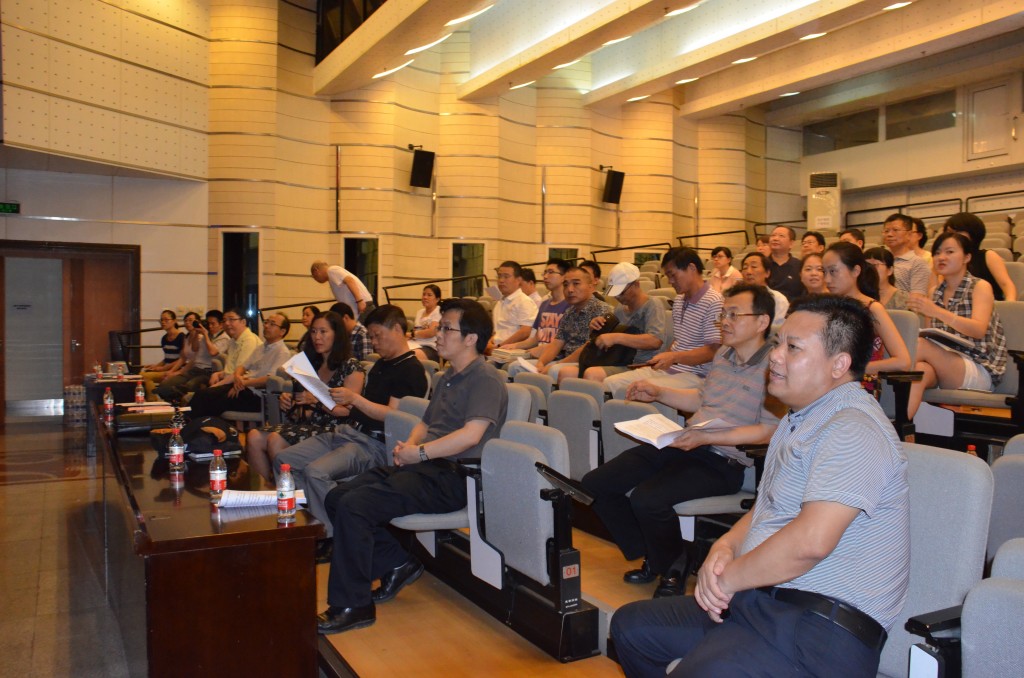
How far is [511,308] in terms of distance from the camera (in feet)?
21.9

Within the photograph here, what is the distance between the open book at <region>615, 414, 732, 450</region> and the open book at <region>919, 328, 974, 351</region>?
1.41 m

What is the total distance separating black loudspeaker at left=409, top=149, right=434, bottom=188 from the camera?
11539 millimetres

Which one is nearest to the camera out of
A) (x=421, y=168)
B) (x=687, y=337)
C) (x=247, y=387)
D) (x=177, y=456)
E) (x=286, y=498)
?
(x=286, y=498)

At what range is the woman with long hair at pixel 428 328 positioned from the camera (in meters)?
6.82

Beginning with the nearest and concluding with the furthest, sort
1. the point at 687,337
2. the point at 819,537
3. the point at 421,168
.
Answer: the point at 819,537
the point at 687,337
the point at 421,168

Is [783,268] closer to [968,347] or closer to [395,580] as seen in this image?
[968,347]

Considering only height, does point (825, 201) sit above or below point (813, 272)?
above

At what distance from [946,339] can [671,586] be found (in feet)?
5.91

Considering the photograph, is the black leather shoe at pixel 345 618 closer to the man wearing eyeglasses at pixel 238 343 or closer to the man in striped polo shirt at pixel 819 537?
the man in striped polo shirt at pixel 819 537

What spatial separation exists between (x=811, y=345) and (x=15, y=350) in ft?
34.8

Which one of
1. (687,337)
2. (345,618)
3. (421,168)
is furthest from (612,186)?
(345,618)

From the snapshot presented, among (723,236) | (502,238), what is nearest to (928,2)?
(723,236)

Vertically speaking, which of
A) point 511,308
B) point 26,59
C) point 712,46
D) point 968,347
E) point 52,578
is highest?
point 712,46

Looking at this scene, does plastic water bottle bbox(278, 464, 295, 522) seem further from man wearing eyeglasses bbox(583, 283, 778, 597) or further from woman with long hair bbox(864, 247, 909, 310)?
woman with long hair bbox(864, 247, 909, 310)
